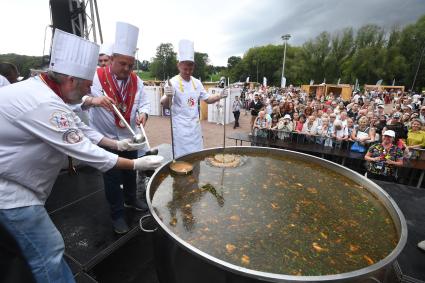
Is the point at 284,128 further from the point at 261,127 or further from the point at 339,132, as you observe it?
the point at 339,132

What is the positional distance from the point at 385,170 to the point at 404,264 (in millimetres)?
3111

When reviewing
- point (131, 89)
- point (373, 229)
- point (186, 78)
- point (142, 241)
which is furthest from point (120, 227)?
point (373, 229)

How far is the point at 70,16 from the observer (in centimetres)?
586

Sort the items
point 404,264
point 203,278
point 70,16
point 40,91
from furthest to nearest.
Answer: point 70,16 → point 404,264 → point 40,91 → point 203,278

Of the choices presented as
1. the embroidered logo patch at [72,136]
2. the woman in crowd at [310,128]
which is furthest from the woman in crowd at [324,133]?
the embroidered logo patch at [72,136]

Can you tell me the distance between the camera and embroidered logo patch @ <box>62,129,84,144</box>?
160 cm

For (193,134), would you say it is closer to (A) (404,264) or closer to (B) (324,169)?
(B) (324,169)

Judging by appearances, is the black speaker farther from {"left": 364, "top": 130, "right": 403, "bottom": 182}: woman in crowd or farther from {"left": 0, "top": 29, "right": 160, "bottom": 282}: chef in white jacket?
{"left": 364, "top": 130, "right": 403, "bottom": 182}: woman in crowd

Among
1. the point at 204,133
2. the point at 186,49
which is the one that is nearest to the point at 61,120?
the point at 186,49

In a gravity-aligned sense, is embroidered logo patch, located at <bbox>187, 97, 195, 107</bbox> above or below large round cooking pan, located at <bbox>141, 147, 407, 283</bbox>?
above

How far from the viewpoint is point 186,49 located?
3682 millimetres

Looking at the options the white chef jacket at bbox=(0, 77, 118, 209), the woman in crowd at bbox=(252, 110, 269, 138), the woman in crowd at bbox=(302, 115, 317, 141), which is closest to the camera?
the white chef jacket at bbox=(0, 77, 118, 209)

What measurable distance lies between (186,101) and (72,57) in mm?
2176

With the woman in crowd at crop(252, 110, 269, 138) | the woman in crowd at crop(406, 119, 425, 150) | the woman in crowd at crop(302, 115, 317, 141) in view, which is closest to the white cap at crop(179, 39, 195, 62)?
the woman in crowd at crop(252, 110, 269, 138)
